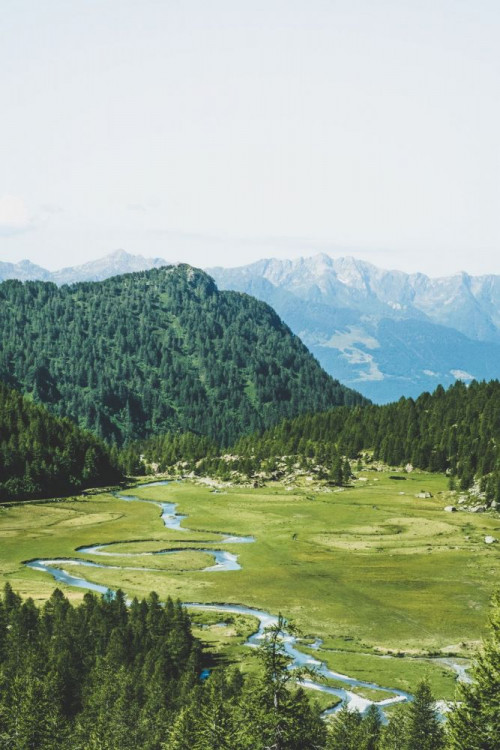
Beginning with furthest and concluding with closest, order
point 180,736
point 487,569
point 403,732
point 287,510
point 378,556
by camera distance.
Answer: point 287,510 < point 378,556 < point 487,569 < point 403,732 < point 180,736

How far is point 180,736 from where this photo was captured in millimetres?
47281

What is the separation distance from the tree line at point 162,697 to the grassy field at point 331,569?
44.9ft

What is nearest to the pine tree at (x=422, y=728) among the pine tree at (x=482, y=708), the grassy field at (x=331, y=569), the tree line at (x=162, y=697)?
the tree line at (x=162, y=697)

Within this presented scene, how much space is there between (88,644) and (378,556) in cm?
7769

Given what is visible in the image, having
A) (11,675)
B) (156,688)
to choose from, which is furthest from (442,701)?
(11,675)

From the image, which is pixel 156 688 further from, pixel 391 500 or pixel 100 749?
pixel 391 500

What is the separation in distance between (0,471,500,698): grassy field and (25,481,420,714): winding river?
1852 millimetres

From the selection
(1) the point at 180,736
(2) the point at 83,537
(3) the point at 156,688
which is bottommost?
(2) the point at 83,537

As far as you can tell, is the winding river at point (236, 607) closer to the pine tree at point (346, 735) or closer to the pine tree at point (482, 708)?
the pine tree at point (346, 735)

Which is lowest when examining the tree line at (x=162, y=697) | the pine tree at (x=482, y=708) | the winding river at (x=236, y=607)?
the winding river at (x=236, y=607)

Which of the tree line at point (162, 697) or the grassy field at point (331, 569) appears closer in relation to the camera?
the tree line at point (162, 697)

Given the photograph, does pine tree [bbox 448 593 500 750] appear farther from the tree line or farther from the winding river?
the winding river

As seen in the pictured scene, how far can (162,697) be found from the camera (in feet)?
206

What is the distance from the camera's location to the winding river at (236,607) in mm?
72438
